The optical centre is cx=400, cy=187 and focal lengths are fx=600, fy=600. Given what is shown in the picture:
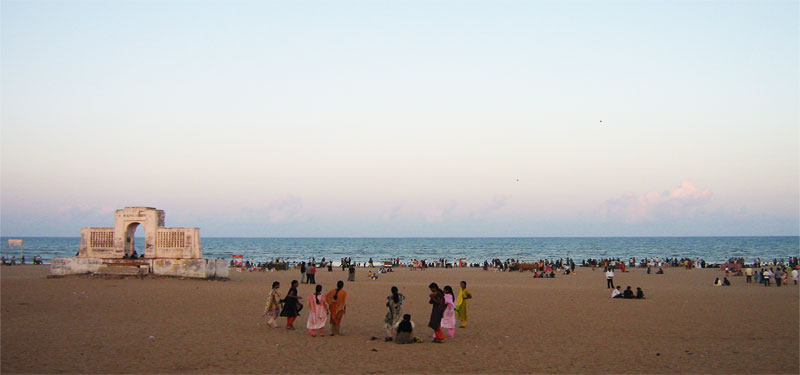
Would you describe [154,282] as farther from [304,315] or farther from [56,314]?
[304,315]

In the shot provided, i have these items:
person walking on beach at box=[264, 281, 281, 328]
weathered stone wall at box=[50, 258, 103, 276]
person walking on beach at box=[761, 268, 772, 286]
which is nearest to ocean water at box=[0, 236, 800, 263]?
weathered stone wall at box=[50, 258, 103, 276]

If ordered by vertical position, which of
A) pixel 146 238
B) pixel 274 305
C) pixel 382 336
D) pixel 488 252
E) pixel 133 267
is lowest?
pixel 488 252

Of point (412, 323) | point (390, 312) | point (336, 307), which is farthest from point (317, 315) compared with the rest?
point (412, 323)

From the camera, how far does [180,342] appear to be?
505 inches

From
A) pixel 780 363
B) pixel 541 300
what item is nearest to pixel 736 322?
pixel 780 363

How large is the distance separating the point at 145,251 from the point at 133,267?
921 mm

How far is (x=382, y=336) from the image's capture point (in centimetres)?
1414

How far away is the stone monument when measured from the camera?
93.2 ft

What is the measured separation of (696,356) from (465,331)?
5265mm

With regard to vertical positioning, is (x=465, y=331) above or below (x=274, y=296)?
below

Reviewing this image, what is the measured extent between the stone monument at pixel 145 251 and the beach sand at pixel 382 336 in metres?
5.47

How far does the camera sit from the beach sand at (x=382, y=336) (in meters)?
10.9

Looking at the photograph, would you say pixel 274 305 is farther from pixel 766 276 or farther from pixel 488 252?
pixel 488 252

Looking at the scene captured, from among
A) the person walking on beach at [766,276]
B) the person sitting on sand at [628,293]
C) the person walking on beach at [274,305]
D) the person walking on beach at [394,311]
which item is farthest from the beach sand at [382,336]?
the person walking on beach at [766,276]
